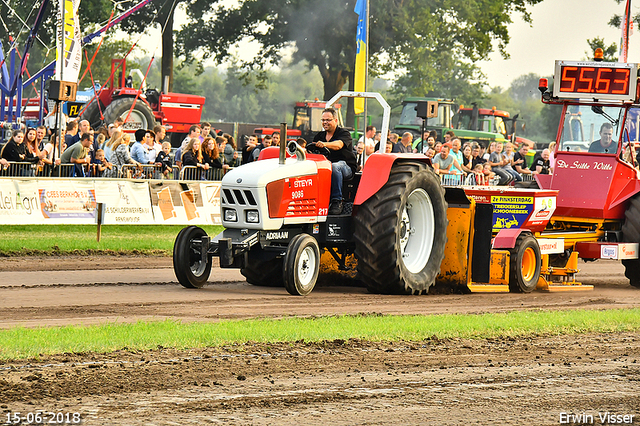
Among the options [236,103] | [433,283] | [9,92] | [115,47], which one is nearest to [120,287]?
[433,283]

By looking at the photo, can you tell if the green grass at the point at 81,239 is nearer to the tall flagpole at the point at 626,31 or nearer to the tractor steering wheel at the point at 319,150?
the tractor steering wheel at the point at 319,150

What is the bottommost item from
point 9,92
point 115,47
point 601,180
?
point 601,180

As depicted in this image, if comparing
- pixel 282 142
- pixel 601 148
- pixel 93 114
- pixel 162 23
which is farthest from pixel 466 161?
pixel 162 23

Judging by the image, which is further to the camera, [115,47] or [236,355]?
[115,47]

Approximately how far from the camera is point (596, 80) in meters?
13.2

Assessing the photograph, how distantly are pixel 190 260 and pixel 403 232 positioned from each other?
256cm

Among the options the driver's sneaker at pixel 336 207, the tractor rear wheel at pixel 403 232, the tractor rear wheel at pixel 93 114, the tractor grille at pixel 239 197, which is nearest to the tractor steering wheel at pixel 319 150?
the driver's sneaker at pixel 336 207

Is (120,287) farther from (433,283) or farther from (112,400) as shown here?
(112,400)

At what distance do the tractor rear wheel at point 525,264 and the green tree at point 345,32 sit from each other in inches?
1099

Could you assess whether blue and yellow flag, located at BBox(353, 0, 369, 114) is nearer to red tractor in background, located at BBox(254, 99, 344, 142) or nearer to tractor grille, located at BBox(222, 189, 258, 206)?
red tractor in background, located at BBox(254, 99, 344, 142)

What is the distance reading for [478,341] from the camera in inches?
305

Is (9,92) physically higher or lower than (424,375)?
higher

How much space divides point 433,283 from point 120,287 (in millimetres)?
3685

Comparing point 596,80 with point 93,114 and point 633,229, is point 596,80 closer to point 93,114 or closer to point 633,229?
point 633,229
